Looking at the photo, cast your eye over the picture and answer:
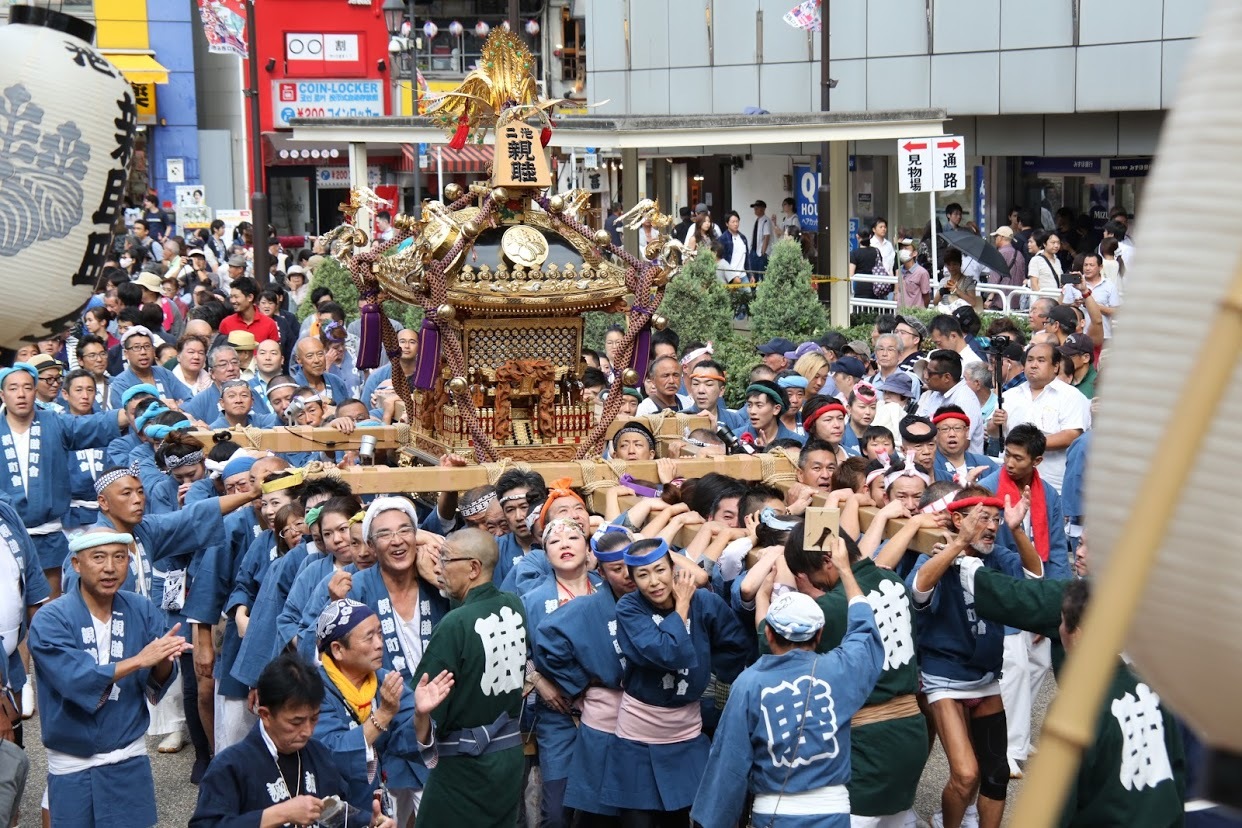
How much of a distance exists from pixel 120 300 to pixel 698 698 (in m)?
9.34

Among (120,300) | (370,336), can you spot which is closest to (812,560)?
(370,336)

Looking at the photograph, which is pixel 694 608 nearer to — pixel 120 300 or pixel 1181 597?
pixel 1181 597

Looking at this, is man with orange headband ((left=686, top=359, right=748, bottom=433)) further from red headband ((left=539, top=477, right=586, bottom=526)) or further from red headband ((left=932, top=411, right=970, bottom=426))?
red headband ((left=539, top=477, right=586, bottom=526))

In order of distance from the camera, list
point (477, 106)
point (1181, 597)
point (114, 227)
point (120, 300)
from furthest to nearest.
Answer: point (120, 300), point (477, 106), point (114, 227), point (1181, 597)

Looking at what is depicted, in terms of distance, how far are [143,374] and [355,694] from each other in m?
5.57

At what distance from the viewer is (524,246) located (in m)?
7.70

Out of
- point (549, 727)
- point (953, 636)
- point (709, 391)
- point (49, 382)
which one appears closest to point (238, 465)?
point (549, 727)

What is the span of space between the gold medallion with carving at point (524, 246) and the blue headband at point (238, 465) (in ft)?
5.20

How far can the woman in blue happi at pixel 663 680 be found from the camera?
505 centimetres

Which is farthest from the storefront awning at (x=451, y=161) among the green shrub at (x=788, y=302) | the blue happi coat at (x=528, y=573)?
the blue happi coat at (x=528, y=573)

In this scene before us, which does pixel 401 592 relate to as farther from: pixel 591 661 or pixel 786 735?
pixel 786 735

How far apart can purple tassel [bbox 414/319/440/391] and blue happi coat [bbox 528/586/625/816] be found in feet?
8.11

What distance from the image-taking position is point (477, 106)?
7.94 metres

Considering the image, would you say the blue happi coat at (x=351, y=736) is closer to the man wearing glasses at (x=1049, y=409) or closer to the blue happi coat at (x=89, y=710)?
the blue happi coat at (x=89, y=710)
